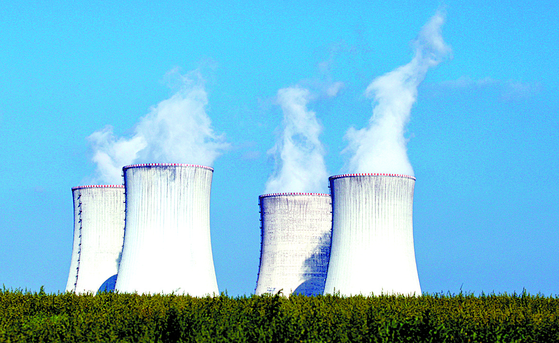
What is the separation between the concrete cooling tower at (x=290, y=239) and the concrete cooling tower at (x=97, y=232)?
5.34 meters

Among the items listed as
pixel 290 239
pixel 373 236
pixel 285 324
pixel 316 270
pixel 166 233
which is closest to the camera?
pixel 285 324

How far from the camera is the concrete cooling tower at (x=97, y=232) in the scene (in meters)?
23.9

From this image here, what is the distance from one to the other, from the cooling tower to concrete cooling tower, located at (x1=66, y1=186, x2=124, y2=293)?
14.9 ft

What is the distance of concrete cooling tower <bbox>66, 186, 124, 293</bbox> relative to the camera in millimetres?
23922

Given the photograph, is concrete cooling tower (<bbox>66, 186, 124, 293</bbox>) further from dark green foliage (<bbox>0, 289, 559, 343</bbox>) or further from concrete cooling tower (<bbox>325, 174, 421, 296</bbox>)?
dark green foliage (<bbox>0, 289, 559, 343</bbox>)

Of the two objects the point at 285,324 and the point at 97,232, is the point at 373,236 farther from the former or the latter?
the point at 97,232

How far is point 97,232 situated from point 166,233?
597 centimetres

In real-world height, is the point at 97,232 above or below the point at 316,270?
above

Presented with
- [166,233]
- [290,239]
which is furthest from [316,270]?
[166,233]

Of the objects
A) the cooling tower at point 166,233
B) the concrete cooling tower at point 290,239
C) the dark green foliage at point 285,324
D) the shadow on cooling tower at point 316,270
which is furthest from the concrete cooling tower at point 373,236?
the dark green foliage at point 285,324

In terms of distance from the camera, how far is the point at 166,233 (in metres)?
19.0

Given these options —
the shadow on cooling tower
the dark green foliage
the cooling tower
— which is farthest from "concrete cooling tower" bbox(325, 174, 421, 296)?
the dark green foliage

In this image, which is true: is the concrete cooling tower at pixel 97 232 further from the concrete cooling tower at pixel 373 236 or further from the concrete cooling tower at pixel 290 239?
the concrete cooling tower at pixel 373 236

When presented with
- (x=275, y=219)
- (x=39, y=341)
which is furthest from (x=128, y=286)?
(x=39, y=341)
